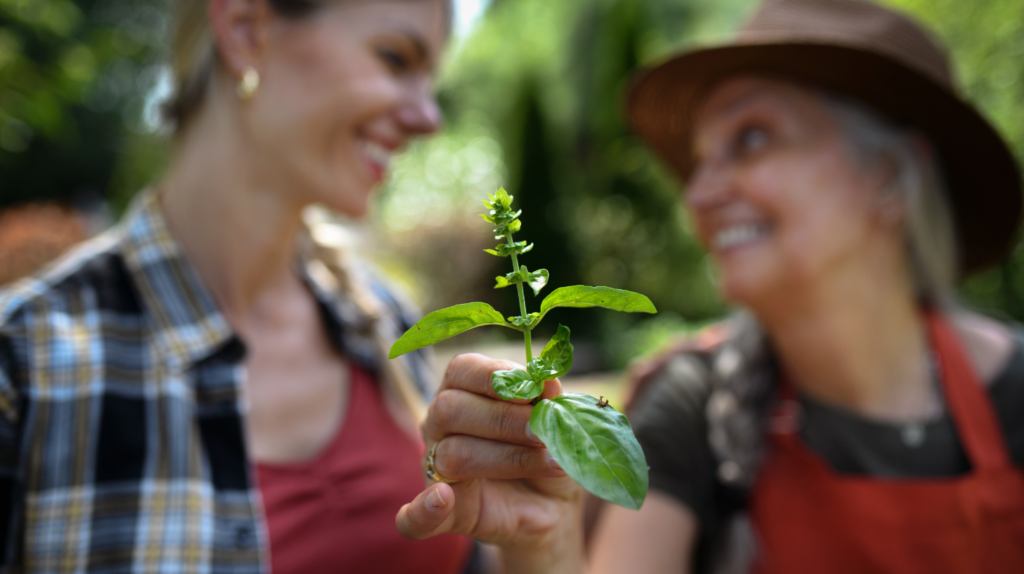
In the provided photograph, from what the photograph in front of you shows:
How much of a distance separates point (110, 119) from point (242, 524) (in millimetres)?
18913

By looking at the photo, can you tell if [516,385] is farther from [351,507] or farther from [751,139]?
[751,139]

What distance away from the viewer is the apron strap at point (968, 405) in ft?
5.84

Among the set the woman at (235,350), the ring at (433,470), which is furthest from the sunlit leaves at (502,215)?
the woman at (235,350)

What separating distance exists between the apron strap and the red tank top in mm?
1401

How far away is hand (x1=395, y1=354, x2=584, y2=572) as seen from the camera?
0.87 meters

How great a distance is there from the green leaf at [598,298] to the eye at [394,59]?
1.20m

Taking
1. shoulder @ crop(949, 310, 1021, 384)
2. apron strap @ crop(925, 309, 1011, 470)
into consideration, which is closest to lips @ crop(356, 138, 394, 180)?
apron strap @ crop(925, 309, 1011, 470)

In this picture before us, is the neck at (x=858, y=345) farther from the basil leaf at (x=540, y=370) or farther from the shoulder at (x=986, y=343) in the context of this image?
the basil leaf at (x=540, y=370)

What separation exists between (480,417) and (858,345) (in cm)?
149

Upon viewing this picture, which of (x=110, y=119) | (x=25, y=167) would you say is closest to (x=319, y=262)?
(x=25, y=167)

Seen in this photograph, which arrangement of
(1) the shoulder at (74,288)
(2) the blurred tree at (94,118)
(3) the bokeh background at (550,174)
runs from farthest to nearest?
1. (2) the blurred tree at (94,118)
2. (3) the bokeh background at (550,174)
3. (1) the shoulder at (74,288)

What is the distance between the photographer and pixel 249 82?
1670mm

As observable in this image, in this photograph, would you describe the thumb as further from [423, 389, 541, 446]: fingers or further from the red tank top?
the red tank top

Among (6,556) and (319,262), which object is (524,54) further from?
(6,556)
